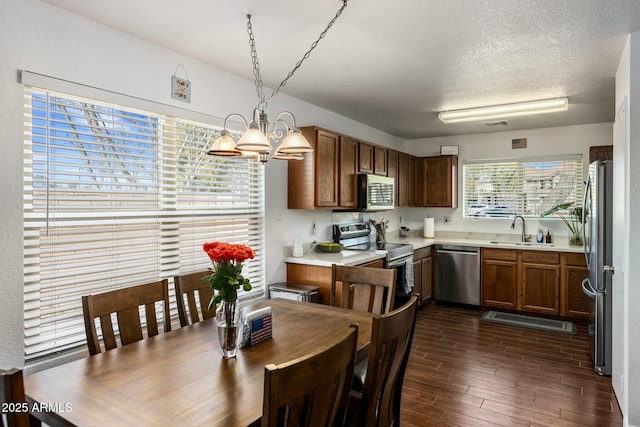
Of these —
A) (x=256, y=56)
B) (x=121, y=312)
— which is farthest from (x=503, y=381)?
(x=256, y=56)

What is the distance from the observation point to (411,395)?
2.84 meters

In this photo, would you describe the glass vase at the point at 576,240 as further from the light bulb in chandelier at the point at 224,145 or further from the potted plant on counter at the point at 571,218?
the light bulb in chandelier at the point at 224,145

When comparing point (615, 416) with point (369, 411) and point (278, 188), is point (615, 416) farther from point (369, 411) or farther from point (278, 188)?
point (278, 188)

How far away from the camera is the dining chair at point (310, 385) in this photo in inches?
38.0

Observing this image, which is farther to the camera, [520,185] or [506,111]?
[520,185]

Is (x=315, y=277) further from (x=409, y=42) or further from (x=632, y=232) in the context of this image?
(x=632, y=232)

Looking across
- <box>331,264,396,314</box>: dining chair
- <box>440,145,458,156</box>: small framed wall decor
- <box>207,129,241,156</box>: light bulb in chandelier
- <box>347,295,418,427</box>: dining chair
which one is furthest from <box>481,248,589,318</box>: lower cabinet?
<box>207,129,241,156</box>: light bulb in chandelier

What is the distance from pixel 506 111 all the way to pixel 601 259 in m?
1.76

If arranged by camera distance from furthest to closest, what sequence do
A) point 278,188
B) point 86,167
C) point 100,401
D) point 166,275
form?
point 278,188
point 166,275
point 86,167
point 100,401

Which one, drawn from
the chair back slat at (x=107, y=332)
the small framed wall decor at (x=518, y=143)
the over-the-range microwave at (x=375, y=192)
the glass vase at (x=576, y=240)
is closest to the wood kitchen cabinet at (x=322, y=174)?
the over-the-range microwave at (x=375, y=192)

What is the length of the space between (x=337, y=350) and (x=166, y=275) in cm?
200

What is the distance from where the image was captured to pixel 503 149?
5523mm

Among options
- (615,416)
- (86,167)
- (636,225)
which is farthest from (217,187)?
(615,416)

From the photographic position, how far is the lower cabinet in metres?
4.57
